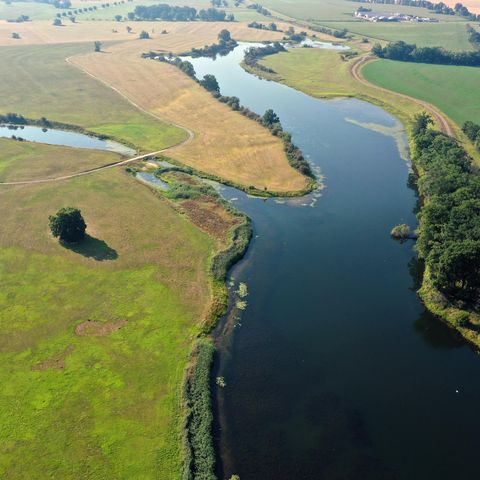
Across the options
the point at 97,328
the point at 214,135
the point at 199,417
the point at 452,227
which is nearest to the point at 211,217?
the point at 97,328

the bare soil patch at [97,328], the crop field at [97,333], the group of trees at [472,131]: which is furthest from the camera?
Answer: the group of trees at [472,131]

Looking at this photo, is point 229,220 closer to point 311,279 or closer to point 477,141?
point 311,279

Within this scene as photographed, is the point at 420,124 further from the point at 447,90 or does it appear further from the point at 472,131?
the point at 447,90

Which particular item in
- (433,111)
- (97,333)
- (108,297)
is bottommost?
(97,333)

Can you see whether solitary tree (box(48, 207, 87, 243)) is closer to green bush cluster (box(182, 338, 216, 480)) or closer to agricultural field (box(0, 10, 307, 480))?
agricultural field (box(0, 10, 307, 480))

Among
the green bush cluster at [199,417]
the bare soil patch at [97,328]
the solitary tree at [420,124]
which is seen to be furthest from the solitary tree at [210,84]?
the green bush cluster at [199,417]

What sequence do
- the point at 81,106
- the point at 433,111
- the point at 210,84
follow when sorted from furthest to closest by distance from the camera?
the point at 210,84
the point at 433,111
the point at 81,106

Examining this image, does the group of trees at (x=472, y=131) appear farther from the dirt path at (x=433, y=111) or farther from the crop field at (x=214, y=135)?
the crop field at (x=214, y=135)
